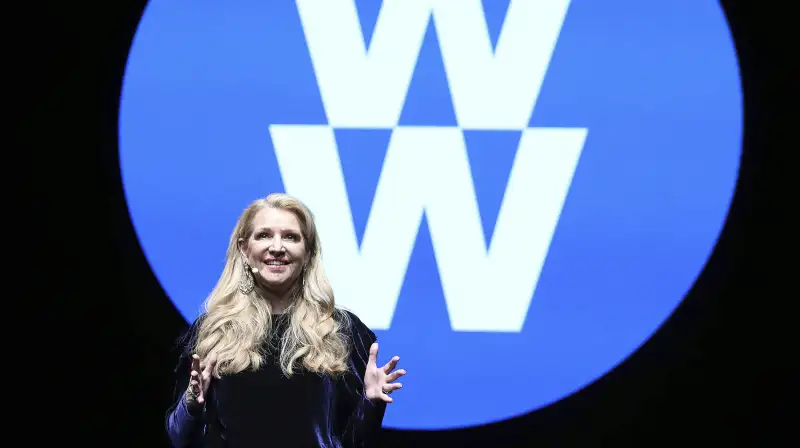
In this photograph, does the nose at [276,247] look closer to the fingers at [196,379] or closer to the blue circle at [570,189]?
the fingers at [196,379]

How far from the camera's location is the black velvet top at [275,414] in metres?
1.92

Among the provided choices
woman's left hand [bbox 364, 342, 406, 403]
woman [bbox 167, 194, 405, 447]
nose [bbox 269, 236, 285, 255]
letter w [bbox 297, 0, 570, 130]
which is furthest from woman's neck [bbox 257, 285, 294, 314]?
letter w [bbox 297, 0, 570, 130]

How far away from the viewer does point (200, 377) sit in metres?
1.88

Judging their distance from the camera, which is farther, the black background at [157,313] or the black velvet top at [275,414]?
the black background at [157,313]

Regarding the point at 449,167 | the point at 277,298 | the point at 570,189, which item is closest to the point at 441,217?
the point at 449,167

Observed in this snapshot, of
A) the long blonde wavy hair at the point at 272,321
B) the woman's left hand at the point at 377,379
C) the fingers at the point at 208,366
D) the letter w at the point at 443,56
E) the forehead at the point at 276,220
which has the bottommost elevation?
the fingers at the point at 208,366

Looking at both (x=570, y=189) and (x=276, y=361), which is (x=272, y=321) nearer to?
(x=276, y=361)

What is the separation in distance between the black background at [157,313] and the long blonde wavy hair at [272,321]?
1.28 metres

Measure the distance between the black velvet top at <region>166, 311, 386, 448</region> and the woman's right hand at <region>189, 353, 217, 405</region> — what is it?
0.14ft

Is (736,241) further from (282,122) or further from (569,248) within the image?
(282,122)

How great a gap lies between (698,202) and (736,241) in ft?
0.64

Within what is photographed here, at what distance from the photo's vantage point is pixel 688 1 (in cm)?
313

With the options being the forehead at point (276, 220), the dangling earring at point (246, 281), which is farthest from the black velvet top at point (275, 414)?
the forehead at point (276, 220)

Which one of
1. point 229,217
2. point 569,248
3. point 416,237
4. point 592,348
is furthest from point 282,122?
point 592,348
